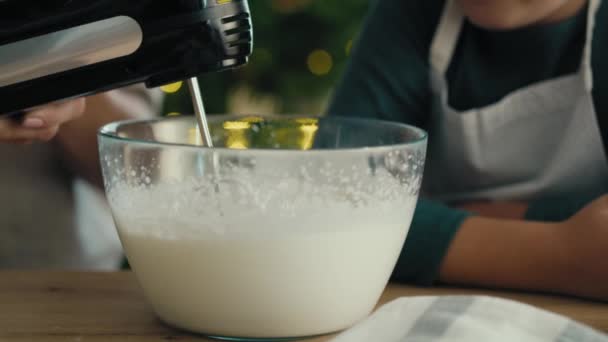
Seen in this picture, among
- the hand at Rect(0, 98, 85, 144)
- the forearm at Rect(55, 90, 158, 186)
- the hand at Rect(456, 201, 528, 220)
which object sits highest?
the hand at Rect(0, 98, 85, 144)

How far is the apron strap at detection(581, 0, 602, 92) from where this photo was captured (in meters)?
1.07

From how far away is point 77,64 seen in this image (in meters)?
0.67

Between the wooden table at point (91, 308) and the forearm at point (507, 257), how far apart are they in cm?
1

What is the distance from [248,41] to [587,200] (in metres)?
0.54

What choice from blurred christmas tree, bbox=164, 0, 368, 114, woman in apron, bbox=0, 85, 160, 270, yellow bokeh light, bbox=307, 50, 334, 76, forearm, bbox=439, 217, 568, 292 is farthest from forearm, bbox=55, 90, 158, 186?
yellow bokeh light, bbox=307, 50, 334, 76

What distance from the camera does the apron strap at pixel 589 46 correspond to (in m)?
1.07

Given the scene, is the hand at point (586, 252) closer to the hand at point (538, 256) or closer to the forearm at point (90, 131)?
the hand at point (538, 256)

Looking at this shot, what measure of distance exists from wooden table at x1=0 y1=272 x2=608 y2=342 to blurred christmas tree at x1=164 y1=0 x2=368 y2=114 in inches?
49.0

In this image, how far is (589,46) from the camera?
1080mm

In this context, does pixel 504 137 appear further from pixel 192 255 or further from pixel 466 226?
pixel 192 255

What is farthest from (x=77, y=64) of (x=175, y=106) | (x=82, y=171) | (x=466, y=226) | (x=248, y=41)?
(x=175, y=106)

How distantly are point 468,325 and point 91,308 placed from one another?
330 millimetres

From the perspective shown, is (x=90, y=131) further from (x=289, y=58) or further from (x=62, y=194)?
(x=289, y=58)

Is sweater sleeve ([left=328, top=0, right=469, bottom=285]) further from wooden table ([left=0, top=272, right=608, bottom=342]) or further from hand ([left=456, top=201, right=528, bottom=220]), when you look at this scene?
wooden table ([left=0, top=272, right=608, bottom=342])
